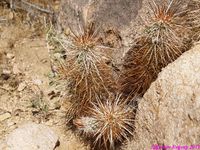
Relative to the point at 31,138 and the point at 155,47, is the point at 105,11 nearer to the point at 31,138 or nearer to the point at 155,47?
the point at 155,47

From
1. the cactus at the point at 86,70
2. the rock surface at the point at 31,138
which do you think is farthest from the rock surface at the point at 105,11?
the rock surface at the point at 31,138

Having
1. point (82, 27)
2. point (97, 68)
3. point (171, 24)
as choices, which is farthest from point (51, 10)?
point (171, 24)

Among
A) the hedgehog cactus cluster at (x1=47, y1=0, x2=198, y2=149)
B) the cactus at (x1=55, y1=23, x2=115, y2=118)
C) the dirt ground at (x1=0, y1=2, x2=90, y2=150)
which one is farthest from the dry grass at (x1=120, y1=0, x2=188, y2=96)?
the dirt ground at (x1=0, y1=2, x2=90, y2=150)

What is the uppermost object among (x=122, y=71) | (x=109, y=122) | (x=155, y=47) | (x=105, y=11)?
(x=105, y=11)

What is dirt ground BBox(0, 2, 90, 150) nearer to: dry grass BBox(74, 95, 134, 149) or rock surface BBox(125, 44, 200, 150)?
dry grass BBox(74, 95, 134, 149)

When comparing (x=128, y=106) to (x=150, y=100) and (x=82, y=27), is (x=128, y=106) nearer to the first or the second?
(x=150, y=100)

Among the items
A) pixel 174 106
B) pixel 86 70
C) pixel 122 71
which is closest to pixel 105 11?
pixel 122 71

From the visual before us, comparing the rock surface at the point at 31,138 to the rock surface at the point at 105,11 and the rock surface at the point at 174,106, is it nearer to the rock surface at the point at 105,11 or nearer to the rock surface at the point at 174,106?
the rock surface at the point at 174,106
